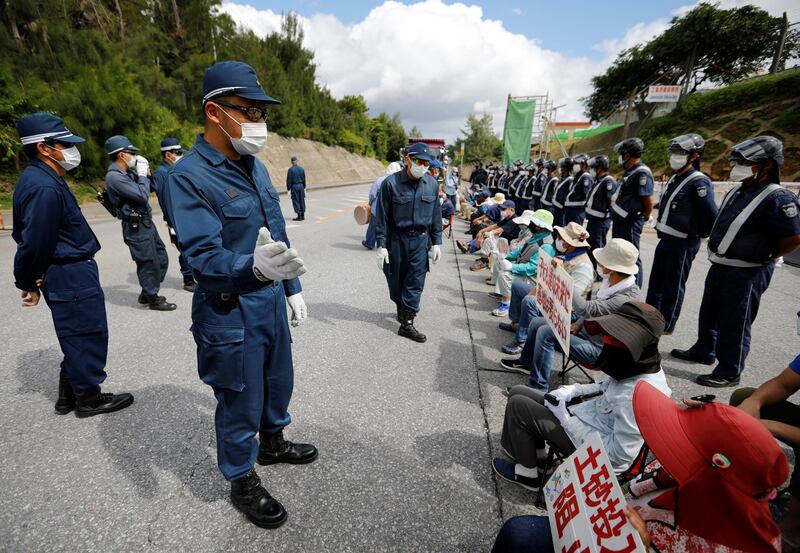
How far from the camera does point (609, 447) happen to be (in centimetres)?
186

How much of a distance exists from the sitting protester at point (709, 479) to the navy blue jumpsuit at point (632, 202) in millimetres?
4434

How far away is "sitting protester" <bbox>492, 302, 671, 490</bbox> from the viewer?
1.86m

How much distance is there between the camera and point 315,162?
3172 cm

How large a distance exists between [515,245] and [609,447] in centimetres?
402

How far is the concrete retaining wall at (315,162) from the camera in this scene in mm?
25408

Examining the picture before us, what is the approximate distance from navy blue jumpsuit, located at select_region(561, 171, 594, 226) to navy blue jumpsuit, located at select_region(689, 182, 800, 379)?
13.0 feet

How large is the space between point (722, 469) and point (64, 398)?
3792 millimetres

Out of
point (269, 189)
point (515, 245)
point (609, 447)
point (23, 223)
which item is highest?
point (269, 189)

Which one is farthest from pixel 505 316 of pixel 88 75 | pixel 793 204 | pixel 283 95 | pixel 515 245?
pixel 283 95

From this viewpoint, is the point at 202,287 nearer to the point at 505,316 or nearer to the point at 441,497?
the point at 441,497

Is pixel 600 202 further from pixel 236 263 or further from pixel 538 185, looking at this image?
Result: pixel 236 263

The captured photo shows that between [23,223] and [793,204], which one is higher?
[793,204]

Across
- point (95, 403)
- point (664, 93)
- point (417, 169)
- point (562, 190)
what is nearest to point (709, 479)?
point (417, 169)

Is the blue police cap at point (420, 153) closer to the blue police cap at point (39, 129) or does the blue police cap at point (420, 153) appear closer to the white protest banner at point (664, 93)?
the blue police cap at point (39, 129)
